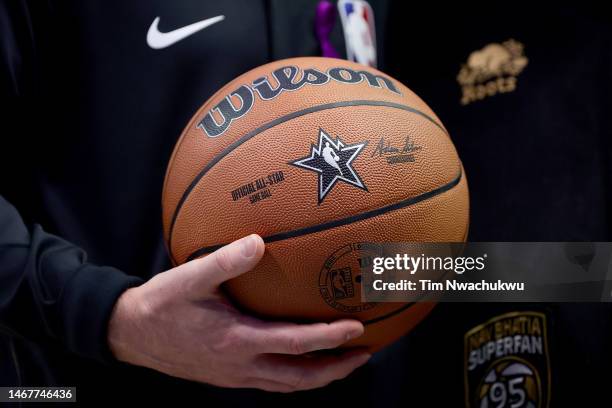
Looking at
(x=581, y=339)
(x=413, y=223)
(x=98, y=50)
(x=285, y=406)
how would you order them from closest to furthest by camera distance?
(x=413, y=223), (x=98, y=50), (x=285, y=406), (x=581, y=339)

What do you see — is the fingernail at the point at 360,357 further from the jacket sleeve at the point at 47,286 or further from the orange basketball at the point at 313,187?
the jacket sleeve at the point at 47,286

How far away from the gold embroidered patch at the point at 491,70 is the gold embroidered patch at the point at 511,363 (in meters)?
0.54

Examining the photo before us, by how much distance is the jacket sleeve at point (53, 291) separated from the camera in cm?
79

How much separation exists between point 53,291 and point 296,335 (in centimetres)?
38

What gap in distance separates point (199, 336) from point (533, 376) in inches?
34.2

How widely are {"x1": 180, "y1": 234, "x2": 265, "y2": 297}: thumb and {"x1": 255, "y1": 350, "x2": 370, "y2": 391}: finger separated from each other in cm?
15

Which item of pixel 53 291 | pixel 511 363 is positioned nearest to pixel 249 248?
pixel 53 291

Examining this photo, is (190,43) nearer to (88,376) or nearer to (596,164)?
(88,376)

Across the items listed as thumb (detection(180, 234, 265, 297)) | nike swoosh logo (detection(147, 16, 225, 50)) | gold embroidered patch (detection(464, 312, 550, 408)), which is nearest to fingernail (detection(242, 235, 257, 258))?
thumb (detection(180, 234, 265, 297))

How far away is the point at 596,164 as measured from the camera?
1.26 m

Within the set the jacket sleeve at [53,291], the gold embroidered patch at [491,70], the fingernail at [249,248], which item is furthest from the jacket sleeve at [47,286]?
the gold embroidered patch at [491,70]

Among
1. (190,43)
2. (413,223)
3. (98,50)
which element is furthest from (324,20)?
(413,223)

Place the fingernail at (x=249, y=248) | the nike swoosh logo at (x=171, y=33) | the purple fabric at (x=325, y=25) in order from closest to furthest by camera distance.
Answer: the fingernail at (x=249, y=248) < the nike swoosh logo at (x=171, y=33) < the purple fabric at (x=325, y=25)

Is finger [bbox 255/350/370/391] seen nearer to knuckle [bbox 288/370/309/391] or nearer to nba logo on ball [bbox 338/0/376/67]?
knuckle [bbox 288/370/309/391]
